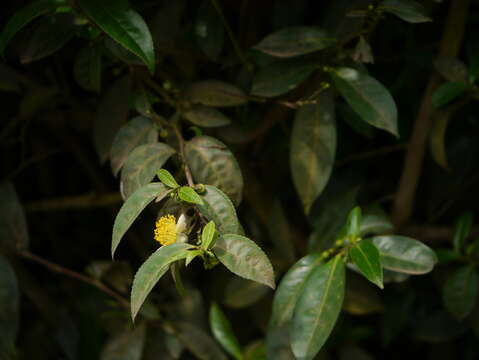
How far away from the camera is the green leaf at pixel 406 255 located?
2.55 ft

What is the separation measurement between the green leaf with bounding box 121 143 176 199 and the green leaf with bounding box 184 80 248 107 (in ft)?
0.57

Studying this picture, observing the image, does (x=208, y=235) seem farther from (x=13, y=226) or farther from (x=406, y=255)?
(x=13, y=226)

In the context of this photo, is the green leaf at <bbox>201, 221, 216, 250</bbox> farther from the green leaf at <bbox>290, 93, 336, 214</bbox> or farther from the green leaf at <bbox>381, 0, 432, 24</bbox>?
the green leaf at <bbox>381, 0, 432, 24</bbox>

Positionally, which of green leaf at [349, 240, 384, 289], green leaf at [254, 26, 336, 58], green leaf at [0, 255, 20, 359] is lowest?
green leaf at [0, 255, 20, 359]

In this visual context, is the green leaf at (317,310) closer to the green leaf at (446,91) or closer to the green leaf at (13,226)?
the green leaf at (446,91)

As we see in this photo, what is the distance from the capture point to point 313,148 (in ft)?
2.82

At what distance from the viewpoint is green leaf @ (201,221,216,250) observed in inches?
22.9

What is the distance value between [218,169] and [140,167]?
0.10 meters

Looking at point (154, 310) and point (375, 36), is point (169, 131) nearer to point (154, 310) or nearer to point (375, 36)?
point (154, 310)

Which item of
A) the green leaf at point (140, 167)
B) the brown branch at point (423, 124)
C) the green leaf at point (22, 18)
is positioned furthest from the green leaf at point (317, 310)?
the green leaf at point (22, 18)

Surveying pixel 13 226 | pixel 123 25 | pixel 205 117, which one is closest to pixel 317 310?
pixel 205 117

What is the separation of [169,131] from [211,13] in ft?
0.80

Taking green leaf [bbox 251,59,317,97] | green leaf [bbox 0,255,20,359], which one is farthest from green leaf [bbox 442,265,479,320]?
green leaf [bbox 0,255,20,359]

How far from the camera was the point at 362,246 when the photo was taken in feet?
2.44
